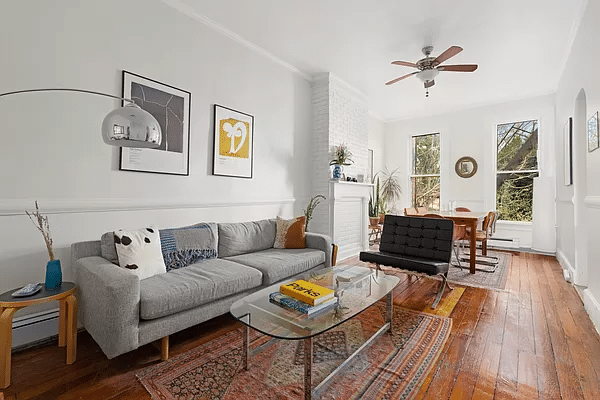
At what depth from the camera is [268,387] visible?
1679 mm

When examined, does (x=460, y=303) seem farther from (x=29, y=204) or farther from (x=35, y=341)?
(x=29, y=204)

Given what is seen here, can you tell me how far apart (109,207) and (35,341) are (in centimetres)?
109

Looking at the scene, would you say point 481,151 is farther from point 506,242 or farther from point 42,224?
point 42,224

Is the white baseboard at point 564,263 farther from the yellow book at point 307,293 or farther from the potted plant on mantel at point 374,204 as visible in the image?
the yellow book at point 307,293

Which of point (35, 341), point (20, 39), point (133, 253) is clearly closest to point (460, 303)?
point (133, 253)

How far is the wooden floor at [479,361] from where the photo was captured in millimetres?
1651

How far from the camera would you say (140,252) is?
2.28 metres

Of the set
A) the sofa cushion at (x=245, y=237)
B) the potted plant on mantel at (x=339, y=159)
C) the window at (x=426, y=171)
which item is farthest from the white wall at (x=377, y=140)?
the sofa cushion at (x=245, y=237)

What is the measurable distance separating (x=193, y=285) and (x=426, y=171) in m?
6.40

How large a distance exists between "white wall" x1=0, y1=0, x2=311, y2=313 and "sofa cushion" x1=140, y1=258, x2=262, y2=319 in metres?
0.79

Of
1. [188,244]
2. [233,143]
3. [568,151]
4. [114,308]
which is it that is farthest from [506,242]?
[114,308]

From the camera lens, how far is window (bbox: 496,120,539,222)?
18.8 feet

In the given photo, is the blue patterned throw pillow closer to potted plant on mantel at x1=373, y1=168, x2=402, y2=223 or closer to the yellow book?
the yellow book

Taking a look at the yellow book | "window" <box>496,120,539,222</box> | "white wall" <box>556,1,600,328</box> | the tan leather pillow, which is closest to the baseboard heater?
"window" <box>496,120,539,222</box>
